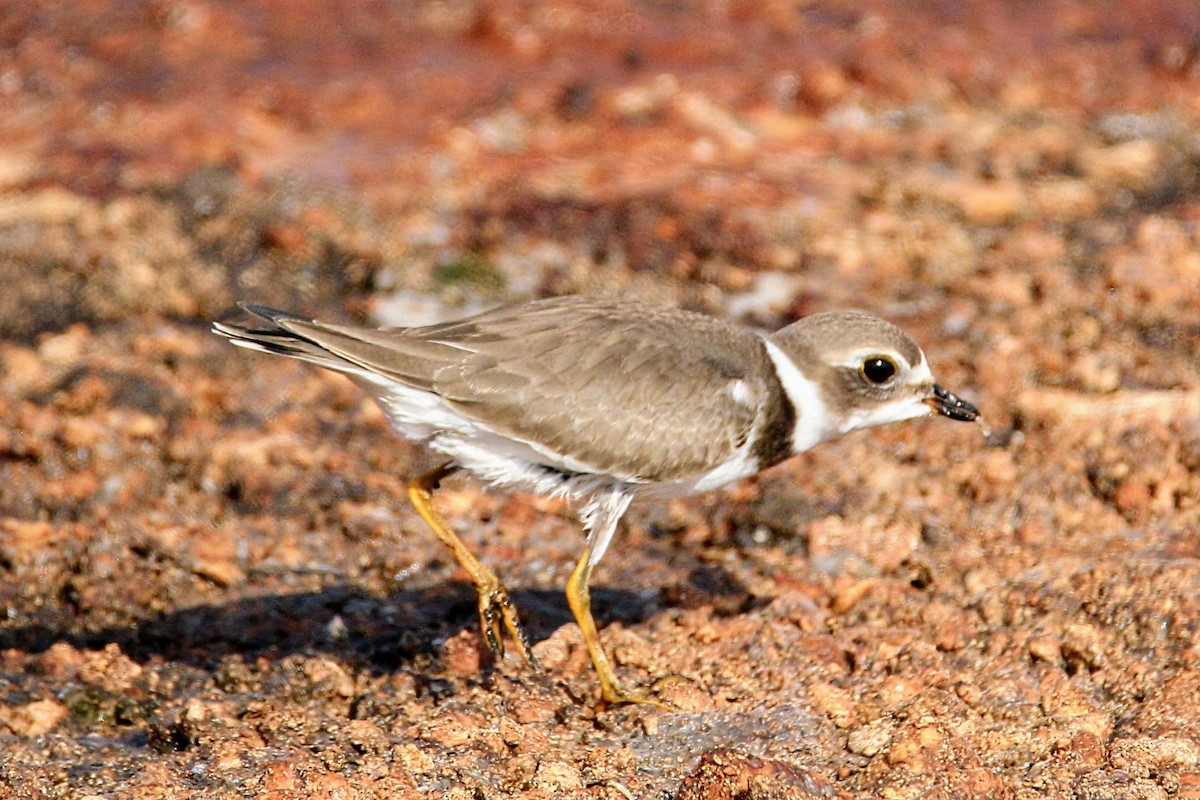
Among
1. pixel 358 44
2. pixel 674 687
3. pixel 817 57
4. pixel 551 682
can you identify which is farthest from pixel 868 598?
pixel 358 44

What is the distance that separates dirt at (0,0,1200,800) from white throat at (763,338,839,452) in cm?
65

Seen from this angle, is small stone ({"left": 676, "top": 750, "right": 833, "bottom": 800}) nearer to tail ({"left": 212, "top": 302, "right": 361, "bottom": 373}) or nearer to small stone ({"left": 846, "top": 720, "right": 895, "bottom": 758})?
small stone ({"left": 846, "top": 720, "right": 895, "bottom": 758})

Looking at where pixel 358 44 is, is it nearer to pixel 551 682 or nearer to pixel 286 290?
pixel 286 290

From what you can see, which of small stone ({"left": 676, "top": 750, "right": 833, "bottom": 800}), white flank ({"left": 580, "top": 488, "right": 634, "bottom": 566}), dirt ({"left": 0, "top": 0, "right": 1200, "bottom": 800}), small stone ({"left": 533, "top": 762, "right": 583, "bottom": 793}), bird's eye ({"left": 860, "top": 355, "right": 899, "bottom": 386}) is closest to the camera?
small stone ({"left": 676, "top": 750, "right": 833, "bottom": 800})

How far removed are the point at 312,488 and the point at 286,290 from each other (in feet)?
6.04

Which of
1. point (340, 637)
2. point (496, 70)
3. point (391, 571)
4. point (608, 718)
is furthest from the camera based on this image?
point (496, 70)

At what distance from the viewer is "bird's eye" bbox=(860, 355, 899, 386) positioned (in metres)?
5.52

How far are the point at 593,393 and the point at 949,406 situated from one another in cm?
155

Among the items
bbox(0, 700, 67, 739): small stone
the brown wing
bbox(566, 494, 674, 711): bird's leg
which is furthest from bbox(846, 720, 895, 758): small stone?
bbox(0, 700, 67, 739): small stone

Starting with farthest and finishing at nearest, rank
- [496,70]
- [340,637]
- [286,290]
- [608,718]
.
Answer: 1. [496,70]
2. [286,290]
3. [340,637]
4. [608,718]

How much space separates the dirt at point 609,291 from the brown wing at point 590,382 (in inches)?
31.1

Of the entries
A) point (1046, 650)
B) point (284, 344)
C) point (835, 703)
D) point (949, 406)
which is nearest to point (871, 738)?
point (835, 703)

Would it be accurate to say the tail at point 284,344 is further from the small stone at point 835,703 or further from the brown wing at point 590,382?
the small stone at point 835,703

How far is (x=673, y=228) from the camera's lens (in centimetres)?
834
